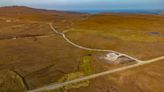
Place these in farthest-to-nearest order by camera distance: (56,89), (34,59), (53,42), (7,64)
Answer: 1. (53,42)
2. (34,59)
3. (7,64)
4. (56,89)

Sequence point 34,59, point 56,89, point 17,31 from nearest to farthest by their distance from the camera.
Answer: point 56,89
point 34,59
point 17,31

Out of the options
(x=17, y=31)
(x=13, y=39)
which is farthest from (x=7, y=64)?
(x=17, y=31)

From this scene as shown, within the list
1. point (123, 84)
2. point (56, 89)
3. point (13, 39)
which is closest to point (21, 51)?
point (13, 39)

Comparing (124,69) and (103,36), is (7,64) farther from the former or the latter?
(103,36)

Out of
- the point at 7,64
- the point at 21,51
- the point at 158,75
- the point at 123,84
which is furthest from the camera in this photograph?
the point at 21,51

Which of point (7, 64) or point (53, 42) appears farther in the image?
point (53, 42)

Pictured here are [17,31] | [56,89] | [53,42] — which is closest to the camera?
[56,89]

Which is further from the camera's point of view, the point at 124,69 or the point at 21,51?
the point at 21,51

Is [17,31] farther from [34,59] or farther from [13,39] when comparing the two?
[34,59]
